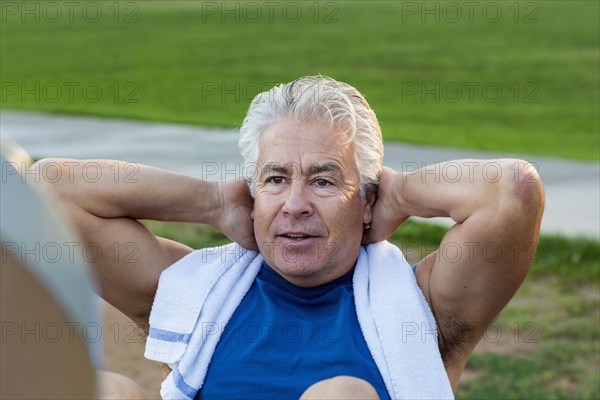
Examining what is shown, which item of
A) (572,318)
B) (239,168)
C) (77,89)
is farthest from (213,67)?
(572,318)

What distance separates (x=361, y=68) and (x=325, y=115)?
12.7 m

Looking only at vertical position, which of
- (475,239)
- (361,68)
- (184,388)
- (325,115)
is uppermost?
(325,115)

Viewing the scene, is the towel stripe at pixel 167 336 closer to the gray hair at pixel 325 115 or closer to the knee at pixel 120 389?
the knee at pixel 120 389

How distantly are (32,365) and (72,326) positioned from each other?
4 cm

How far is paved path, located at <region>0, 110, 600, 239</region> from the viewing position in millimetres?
7393

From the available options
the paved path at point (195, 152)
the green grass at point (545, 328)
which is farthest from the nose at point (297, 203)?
the paved path at point (195, 152)

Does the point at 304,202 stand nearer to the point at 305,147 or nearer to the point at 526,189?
the point at 305,147

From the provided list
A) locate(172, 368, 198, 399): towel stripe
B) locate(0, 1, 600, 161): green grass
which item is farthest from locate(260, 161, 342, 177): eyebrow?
locate(0, 1, 600, 161): green grass

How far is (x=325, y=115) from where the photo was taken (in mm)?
2896

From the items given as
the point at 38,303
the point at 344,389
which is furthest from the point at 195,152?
the point at 38,303

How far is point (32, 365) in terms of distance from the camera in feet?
2.61

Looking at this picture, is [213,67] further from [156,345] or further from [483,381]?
[156,345]

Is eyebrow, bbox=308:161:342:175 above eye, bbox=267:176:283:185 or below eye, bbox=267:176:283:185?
above

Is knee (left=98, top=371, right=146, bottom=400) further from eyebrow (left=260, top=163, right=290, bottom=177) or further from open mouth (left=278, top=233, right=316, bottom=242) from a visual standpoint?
eyebrow (left=260, top=163, right=290, bottom=177)
